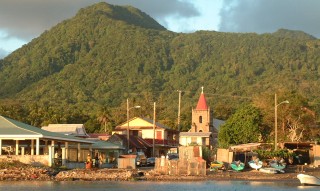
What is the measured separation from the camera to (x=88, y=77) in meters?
192

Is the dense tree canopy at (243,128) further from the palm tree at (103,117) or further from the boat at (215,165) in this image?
the palm tree at (103,117)

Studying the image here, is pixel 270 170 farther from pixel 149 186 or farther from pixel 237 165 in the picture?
pixel 149 186

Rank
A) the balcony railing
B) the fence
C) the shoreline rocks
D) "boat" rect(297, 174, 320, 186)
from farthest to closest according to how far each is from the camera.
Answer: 1. the balcony railing
2. the fence
3. the shoreline rocks
4. "boat" rect(297, 174, 320, 186)

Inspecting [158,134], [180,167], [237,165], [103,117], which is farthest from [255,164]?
[103,117]

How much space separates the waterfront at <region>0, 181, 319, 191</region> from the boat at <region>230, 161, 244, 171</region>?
8183 mm

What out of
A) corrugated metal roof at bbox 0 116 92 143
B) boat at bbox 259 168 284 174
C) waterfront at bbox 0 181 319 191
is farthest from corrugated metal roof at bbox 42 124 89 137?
waterfront at bbox 0 181 319 191

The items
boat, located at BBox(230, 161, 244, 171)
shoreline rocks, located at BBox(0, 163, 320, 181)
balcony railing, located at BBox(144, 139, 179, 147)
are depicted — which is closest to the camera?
A: shoreline rocks, located at BBox(0, 163, 320, 181)

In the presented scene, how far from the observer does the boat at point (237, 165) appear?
57.4 metres

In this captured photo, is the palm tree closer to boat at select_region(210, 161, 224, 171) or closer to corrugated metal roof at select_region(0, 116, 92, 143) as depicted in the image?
corrugated metal roof at select_region(0, 116, 92, 143)

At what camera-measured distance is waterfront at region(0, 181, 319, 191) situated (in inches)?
1624

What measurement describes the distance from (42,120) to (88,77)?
84681 millimetres

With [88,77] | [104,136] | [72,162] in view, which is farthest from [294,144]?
[88,77]

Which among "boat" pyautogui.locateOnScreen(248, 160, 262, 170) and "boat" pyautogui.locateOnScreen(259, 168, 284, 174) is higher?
"boat" pyautogui.locateOnScreen(248, 160, 262, 170)

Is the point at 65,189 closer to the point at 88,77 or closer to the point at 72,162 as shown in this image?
the point at 72,162
